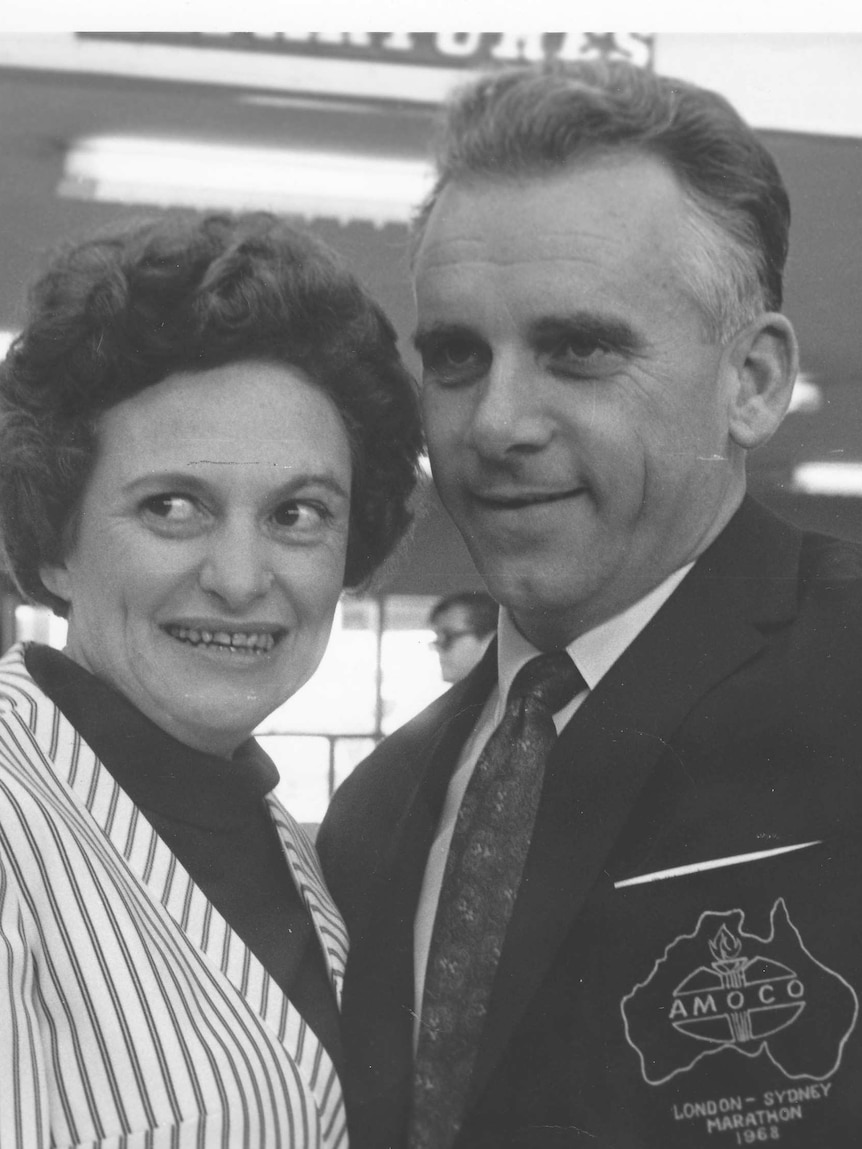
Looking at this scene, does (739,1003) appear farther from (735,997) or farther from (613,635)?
(613,635)

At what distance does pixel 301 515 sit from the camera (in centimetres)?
123

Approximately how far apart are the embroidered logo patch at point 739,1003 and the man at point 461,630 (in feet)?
1.30

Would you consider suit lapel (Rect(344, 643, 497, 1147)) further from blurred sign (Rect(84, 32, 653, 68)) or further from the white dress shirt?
blurred sign (Rect(84, 32, 653, 68))

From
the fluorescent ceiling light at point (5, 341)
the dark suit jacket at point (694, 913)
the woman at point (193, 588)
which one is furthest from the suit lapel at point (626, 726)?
the fluorescent ceiling light at point (5, 341)

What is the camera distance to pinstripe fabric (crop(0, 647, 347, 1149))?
1.00m

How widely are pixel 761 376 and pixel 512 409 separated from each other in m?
0.28

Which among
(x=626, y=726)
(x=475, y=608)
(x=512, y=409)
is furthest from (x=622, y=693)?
(x=512, y=409)

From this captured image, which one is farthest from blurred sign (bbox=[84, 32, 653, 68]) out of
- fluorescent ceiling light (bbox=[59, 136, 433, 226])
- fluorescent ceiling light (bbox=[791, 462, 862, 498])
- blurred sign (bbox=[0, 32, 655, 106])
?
fluorescent ceiling light (bbox=[791, 462, 862, 498])

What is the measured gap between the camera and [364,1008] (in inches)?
47.5

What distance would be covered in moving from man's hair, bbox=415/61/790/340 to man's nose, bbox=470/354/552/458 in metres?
0.19

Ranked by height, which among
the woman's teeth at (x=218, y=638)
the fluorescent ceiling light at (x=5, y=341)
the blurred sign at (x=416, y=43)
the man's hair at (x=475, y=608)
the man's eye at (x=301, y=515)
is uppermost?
the blurred sign at (x=416, y=43)

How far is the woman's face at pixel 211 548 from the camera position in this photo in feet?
3.87

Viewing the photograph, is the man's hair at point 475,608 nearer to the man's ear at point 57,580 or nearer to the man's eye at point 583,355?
the man's eye at point 583,355

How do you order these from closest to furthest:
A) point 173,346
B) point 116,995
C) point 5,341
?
point 116,995 → point 173,346 → point 5,341
